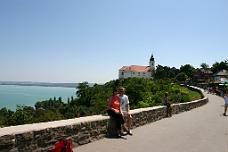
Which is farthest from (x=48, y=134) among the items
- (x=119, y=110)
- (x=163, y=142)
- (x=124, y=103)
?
(x=124, y=103)

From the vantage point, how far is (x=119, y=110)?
38.9ft

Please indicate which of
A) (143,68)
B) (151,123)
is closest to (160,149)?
(151,123)

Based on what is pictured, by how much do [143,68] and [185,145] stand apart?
167827mm

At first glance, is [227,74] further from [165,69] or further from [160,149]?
[160,149]

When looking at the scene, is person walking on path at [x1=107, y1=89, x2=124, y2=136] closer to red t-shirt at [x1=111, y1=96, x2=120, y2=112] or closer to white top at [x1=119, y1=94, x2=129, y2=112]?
red t-shirt at [x1=111, y1=96, x2=120, y2=112]

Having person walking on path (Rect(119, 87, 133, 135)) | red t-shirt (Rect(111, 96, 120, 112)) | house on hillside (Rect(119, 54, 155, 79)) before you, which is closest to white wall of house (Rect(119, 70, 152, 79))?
house on hillside (Rect(119, 54, 155, 79))

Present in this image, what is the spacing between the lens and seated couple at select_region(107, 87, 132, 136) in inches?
459

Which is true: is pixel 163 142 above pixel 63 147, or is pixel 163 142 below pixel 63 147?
below

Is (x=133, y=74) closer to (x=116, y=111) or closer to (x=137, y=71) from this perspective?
(x=137, y=71)

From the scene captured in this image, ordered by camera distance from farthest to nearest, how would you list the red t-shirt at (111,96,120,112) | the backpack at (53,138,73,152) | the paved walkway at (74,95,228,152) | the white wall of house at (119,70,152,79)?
the white wall of house at (119,70,152,79)
the red t-shirt at (111,96,120,112)
the paved walkway at (74,95,228,152)
the backpack at (53,138,73,152)

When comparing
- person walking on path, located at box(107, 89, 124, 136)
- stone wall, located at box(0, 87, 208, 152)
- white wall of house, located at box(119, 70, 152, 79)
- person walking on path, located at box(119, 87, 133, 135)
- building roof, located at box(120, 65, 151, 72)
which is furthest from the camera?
building roof, located at box(120, 65, 151, 72)

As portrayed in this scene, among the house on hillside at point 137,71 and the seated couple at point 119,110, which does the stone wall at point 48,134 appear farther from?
the house on hillside at point 137,71

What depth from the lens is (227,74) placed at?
12769 cm

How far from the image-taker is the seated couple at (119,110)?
1165 cm
